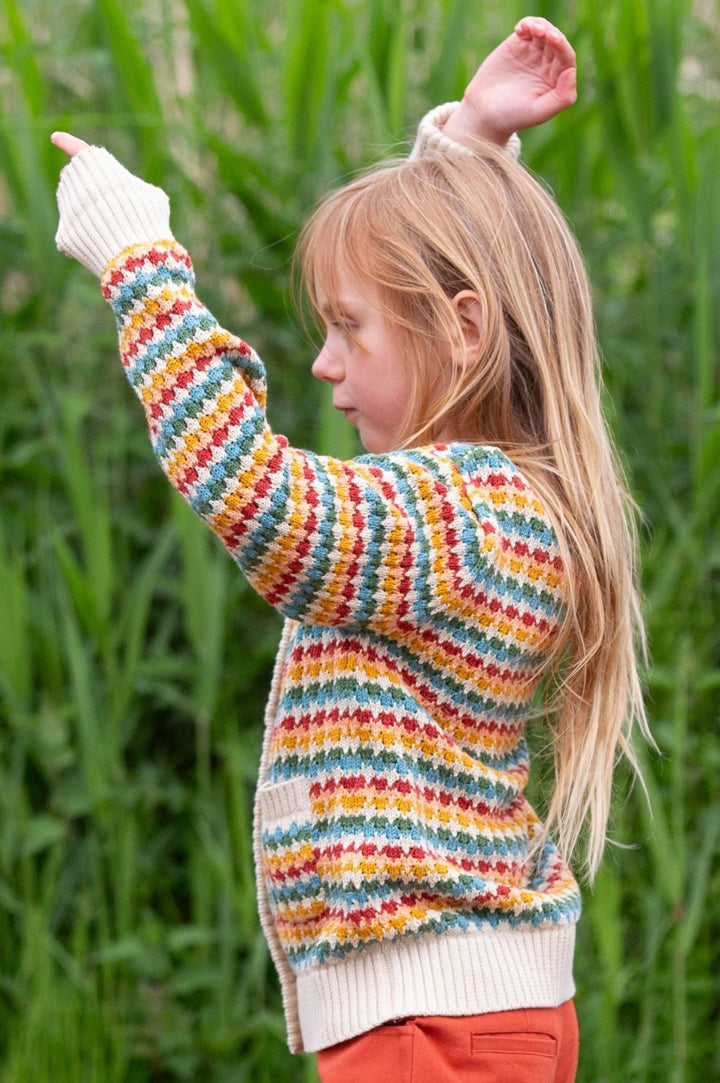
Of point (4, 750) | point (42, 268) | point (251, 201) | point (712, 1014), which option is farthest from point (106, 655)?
point (712, 1014)

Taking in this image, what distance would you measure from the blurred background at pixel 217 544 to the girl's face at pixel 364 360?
2.02 feet

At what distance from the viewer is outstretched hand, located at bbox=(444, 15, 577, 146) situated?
1117mm

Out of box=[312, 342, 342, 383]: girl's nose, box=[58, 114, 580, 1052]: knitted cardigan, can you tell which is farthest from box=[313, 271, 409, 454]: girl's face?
box=[58, 114, 580, 1052]: knitted cardigan

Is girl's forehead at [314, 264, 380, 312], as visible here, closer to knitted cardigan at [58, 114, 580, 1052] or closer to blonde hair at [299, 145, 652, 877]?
blonde hair at [299, 145, 652, 877]

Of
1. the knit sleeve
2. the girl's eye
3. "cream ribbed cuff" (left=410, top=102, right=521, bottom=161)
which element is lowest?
the knit sleeve

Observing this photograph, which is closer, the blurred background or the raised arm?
the raised arm

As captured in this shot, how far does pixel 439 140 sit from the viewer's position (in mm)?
Answer: 1150

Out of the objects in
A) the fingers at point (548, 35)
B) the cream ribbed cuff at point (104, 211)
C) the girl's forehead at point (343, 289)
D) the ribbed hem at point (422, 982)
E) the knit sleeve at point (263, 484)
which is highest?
the fingers at point (548, 35)

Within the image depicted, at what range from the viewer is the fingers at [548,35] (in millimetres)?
1098

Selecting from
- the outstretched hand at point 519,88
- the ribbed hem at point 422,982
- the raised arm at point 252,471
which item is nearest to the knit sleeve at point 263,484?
the raised arm at point 252,471

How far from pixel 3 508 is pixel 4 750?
1.16 feet

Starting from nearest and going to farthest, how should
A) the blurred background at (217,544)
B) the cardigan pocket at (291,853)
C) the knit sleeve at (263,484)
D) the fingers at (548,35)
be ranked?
the knit sleeve at (263,484), the cardigan pocket at (291,853), the fingers at (548,35), the blurred background at (217,544)

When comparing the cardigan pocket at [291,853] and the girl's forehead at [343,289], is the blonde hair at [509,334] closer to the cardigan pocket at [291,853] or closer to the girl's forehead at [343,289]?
the girl's forehead at [343,289]

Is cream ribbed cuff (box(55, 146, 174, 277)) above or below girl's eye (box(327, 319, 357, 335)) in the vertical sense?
above
